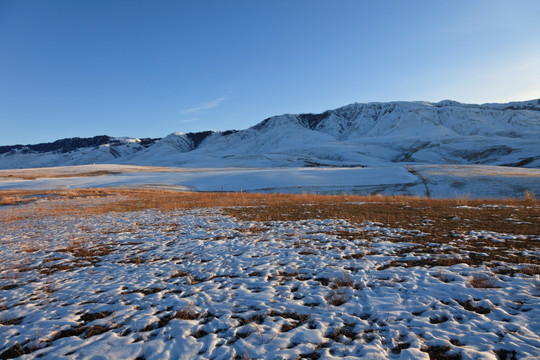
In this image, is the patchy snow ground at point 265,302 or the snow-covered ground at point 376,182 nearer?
the patchy snow ground at point 265,302

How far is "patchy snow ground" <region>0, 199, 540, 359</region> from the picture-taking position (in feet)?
15.2

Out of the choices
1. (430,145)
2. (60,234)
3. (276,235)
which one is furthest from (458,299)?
(430,145)

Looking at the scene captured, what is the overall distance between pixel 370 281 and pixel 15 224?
2085 centimetres

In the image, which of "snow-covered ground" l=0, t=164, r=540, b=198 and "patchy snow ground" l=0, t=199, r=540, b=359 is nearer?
"patchy snow ground" l=0, t=199, r=540, b=359

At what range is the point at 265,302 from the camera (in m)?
6.12

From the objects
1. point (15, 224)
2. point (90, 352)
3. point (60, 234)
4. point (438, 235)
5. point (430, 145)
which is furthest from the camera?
point (430, 145)

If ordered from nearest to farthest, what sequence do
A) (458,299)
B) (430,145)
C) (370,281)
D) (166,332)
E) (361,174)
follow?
(166,332)
(458,299)
(370,281)
(361,174)
(430,145)

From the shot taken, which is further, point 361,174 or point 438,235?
point 361,174

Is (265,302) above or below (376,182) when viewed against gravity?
above

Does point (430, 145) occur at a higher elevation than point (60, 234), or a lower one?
higher

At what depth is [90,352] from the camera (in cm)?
460

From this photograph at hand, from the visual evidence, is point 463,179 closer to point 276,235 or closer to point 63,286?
point 276,235

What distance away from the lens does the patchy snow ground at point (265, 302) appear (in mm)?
4621

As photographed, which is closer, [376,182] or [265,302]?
[265,302]
